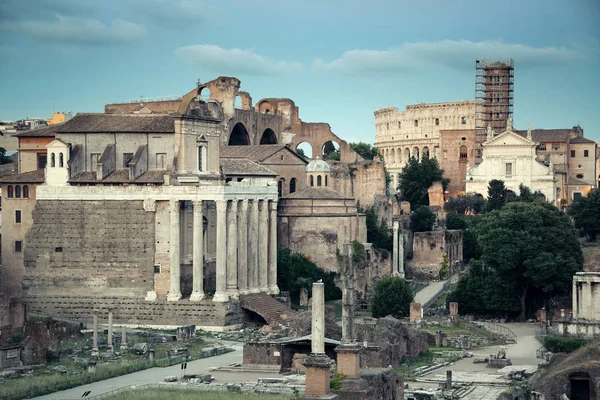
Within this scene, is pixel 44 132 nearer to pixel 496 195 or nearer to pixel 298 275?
pixel 298 275

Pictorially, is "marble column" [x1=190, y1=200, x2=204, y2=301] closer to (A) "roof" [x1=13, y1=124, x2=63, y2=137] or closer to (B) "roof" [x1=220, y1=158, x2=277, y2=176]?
(B) "roof" [x1=220, y1=158, x2=277, y2=176]

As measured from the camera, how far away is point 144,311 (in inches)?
2758

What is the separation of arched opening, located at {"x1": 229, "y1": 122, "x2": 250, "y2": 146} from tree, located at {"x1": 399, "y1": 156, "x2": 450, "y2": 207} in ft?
78.4

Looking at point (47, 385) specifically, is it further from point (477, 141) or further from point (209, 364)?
point (477, 141)

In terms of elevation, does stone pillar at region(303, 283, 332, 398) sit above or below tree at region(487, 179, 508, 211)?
below

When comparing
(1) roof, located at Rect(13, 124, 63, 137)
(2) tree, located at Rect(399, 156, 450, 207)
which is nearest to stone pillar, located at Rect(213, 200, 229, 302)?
(1) roof, located at Rect(13, 124, 63, 137)

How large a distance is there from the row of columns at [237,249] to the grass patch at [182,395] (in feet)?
65.1

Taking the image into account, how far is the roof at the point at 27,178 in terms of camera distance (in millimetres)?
72688

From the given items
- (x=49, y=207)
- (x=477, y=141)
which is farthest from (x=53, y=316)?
(x=477, y=141)

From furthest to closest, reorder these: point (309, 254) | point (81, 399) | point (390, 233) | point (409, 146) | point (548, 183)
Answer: point (409, 146)
point (548, 183)
point (390, 233)
point (309, 254)
point (81, 399)

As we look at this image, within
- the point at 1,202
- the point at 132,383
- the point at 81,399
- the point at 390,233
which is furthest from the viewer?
the point at 390,233

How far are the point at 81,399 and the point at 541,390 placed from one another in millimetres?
16556

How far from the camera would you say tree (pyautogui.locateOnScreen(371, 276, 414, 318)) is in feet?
242

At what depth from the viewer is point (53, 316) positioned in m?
70.5
